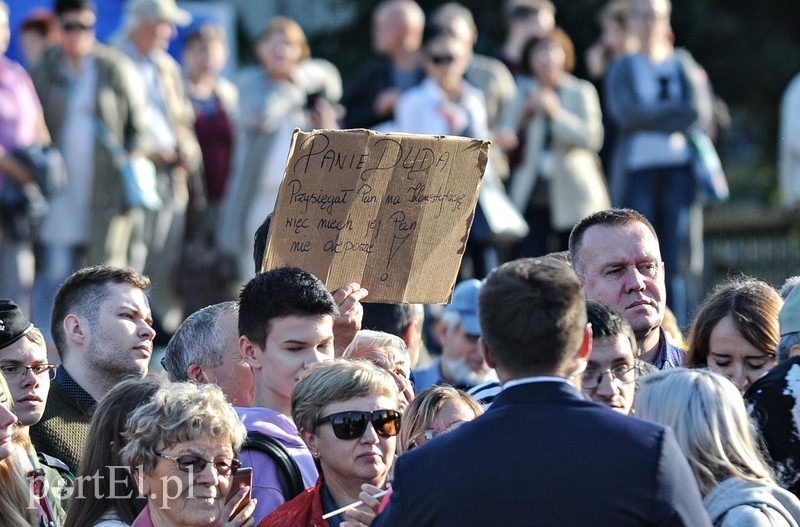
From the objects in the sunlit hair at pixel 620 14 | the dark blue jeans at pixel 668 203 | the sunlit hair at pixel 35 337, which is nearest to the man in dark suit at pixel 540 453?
the sunlit hair at pixel 35 337

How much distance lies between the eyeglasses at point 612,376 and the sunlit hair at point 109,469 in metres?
1.32

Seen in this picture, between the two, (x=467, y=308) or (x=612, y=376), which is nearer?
(x=612, y=376)

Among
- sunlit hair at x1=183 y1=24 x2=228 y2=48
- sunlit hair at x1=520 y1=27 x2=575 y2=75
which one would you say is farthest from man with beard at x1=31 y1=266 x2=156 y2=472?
sunlit hair at x1=183 y1=24 x2=228 y2=48

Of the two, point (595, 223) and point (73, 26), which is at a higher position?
point (73, 26)

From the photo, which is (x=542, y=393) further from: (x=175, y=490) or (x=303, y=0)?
(x=303, y=0)

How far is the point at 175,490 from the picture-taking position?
5.04 m

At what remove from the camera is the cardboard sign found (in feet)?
20.9

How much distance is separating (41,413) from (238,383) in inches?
27.5

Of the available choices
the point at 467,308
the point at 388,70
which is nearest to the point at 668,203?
the point at 388,70

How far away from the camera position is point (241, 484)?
16.6ft

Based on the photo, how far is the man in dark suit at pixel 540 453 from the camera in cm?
410

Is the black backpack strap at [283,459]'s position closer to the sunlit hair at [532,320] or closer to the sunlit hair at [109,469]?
the sunlit hair at [109,469]

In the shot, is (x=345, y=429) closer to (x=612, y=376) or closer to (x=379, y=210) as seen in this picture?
(x=612, y=376)

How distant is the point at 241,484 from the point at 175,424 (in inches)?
10.2
